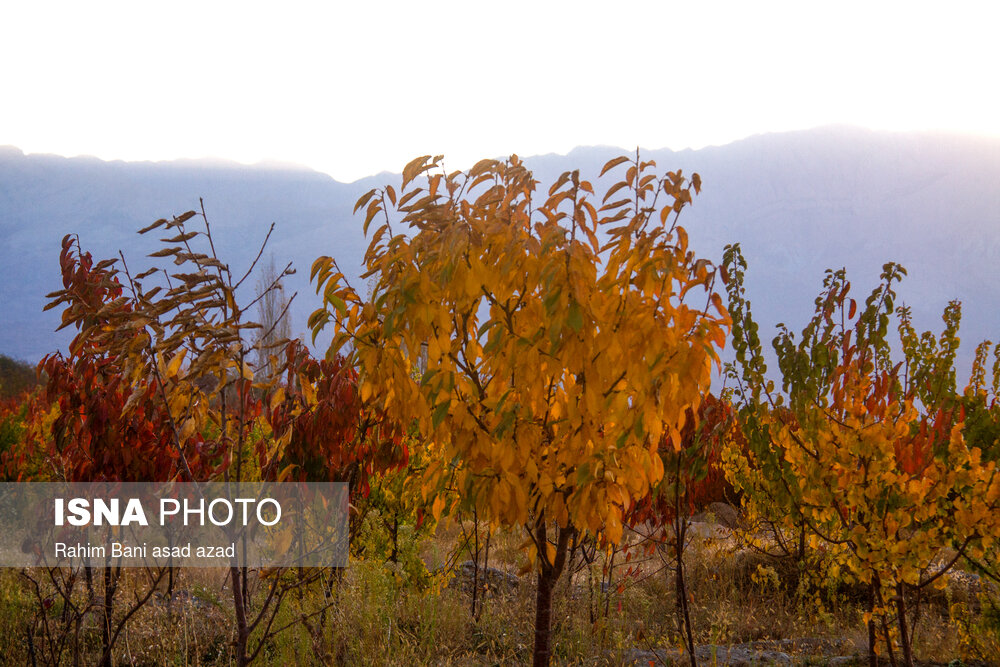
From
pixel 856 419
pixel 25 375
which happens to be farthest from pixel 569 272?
pixel 25 375

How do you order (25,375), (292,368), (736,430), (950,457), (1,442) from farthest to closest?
(25,375) < (1,442) < (736,430) < (950,457) < (292,368)

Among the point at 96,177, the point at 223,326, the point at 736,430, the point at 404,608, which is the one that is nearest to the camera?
the point at 223,326

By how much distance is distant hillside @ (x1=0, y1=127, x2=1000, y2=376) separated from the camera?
91.9 meters

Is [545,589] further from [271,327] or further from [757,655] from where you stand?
[757,655]

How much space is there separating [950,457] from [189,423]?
107 inches

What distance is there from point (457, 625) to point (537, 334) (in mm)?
2410

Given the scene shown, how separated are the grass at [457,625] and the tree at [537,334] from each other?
1.22 meters

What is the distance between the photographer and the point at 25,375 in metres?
20.6

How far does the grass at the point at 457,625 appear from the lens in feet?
9.83

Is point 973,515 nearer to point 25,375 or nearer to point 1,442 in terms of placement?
point 1,442

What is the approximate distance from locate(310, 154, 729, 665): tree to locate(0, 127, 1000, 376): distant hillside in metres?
85.0
